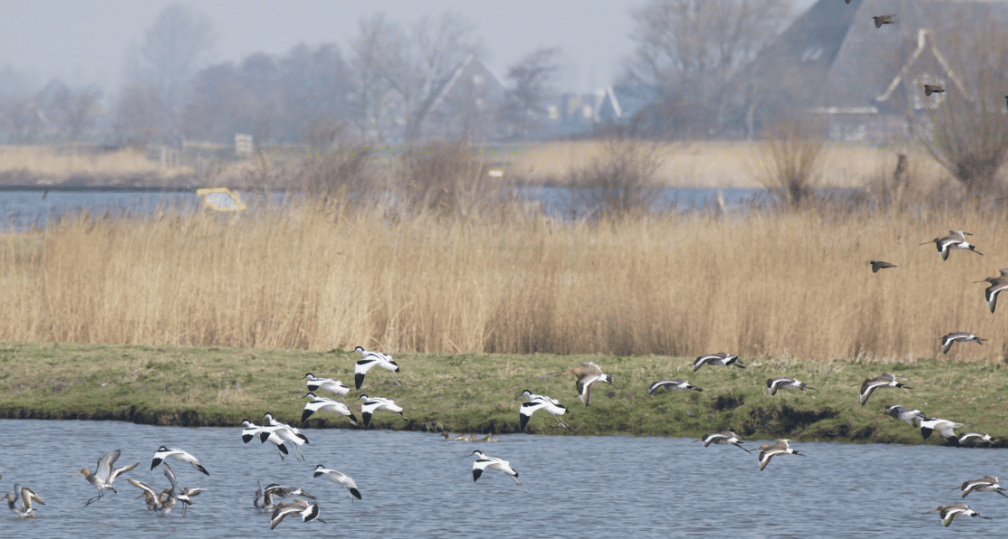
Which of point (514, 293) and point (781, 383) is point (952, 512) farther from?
point (514, 293)

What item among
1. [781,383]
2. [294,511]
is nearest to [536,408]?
[294,511]

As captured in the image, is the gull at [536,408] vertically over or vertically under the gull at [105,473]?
over

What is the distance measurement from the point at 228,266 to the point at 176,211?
189cm

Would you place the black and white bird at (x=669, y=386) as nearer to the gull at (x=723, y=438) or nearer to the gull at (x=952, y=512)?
the gull at (x=723, y=438)

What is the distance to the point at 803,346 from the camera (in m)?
12.0

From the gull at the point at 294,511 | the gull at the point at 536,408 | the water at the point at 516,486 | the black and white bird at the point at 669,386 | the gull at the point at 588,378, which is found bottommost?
the water at the point at 516,486

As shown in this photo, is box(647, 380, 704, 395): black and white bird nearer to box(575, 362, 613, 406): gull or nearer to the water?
the water

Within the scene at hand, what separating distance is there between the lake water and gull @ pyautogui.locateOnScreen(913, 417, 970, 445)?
6146 mm

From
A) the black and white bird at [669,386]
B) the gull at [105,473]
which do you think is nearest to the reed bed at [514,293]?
the black and white bird at [669,386]

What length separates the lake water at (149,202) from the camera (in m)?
14.7

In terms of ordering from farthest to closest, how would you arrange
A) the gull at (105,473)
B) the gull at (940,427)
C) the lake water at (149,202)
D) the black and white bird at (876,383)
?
the lake water at (149,202), the gull at (940,427), the black and white bird at (876,383), the gull at (105,473)

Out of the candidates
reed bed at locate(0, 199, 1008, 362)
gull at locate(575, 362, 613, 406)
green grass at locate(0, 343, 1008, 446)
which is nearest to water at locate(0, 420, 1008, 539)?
green grass at locate(0, 343, 1008, 446)

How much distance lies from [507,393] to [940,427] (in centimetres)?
318

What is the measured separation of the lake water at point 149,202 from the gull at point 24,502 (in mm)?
6368
